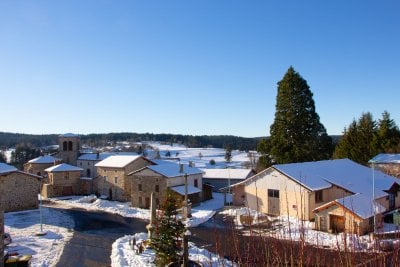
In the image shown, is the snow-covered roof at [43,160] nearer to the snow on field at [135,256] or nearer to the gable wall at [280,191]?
the gable wall at [280,191]

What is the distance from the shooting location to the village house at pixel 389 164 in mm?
45069

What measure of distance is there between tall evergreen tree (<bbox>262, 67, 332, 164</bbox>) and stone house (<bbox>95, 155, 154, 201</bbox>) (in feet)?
57.1

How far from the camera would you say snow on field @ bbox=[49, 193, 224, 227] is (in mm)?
34734

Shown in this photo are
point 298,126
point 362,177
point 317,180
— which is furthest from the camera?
point 298,126

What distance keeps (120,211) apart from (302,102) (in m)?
24.7

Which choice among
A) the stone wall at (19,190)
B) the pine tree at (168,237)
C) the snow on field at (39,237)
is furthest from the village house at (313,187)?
the stone wall at (19,190)

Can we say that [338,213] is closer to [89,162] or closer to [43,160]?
[89,162]

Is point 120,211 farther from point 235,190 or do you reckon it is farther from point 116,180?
point 235,190

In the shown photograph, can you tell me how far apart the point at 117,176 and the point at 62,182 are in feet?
31.5

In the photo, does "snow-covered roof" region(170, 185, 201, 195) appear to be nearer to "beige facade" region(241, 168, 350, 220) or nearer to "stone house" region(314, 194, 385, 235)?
"beige facade" region(241, 168, 350, 220)

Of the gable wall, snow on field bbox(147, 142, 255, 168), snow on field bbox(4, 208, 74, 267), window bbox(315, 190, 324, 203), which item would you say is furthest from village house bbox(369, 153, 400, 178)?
snow on field bbox(147, 142, 255, 168)

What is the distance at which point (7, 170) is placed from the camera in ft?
130

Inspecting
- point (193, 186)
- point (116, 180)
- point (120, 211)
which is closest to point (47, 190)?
point (116, 180)

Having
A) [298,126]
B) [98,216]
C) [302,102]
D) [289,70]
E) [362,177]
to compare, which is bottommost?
[98,216]
